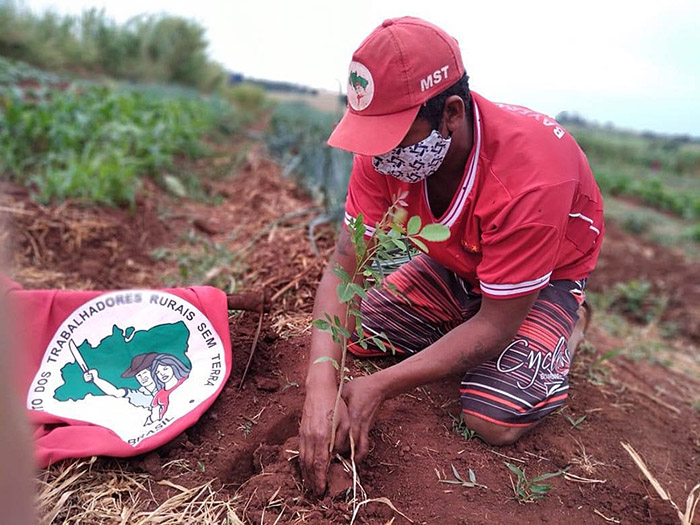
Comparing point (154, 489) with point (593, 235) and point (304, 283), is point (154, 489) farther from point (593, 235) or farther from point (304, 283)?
point (593, 235)

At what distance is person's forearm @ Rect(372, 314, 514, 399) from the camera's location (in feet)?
5.09

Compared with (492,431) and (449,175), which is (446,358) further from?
(449,175)

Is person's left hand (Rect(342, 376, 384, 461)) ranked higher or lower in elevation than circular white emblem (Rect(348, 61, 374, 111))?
lower

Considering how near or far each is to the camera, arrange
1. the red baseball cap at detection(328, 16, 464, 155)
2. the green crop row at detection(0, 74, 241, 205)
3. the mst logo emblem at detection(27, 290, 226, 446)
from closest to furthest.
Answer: the red baseball cap at detection(328, 16, 464, 155), the mst logo emblem at detection(27, 290, 226, 446), the green crop row at detection(0, 74, 241, 205)

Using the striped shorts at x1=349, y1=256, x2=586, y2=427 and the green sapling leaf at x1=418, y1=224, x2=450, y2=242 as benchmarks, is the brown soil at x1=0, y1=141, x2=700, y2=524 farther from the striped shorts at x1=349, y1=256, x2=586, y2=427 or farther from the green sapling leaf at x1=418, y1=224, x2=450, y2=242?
the green sapling leaf at x1=418, y1=224, x2=450, y2=242

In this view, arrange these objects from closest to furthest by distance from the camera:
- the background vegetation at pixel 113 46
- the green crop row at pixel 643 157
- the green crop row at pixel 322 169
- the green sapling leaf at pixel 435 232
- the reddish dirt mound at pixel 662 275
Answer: the green sapling leaf at pixel 435 232 → the green crop row at pixel 322 169 → the reddish dirt mound at pixel 662 275 → the background vegetation at pixel 113 46 → the green crop row at pixel 643 157

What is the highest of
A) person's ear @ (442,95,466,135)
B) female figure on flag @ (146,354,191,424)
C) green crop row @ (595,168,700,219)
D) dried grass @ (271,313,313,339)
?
person's ear @ (442,95,466,135)

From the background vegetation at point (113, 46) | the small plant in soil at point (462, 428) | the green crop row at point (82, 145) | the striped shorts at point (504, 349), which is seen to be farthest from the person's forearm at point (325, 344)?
the background vegetation at point (113, 46)

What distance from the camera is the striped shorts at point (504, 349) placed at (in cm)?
183

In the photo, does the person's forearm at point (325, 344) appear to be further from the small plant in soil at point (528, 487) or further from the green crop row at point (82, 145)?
the green crop row at point (82, 145)

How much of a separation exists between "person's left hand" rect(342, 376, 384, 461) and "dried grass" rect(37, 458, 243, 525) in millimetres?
343

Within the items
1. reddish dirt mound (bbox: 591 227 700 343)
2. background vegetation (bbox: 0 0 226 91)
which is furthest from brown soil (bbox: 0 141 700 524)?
background vegetation (bbox: 0 0 226 91)

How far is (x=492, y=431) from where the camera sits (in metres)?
1.77

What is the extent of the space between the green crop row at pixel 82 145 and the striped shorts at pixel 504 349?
2.24 meters
